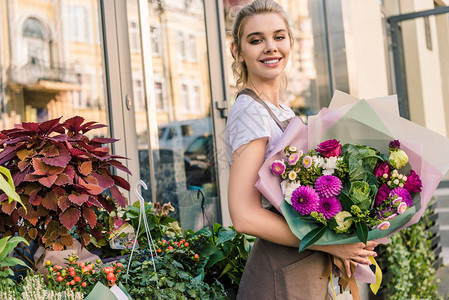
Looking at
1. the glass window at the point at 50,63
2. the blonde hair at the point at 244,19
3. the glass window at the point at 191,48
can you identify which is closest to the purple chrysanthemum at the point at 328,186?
the blonde hair at the point at 244,19

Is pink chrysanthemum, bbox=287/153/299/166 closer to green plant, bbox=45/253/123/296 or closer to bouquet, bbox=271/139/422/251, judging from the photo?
bouquet, bbox=271/139/422/251

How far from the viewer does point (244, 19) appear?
2.07m

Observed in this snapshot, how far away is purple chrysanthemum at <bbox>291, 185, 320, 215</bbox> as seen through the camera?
1.70m

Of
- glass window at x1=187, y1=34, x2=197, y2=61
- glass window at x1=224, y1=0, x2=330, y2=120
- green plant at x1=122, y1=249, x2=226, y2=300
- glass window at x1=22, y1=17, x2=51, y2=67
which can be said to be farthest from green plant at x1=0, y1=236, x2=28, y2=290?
glass window at x1=224, y1=0, x2=330, y2=120

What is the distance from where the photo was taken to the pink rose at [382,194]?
5.67 ft

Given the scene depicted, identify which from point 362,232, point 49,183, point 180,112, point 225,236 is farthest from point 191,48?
point 362,232

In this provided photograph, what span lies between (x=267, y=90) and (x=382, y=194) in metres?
0.59

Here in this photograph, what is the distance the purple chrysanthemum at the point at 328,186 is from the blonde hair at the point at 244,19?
0.60m

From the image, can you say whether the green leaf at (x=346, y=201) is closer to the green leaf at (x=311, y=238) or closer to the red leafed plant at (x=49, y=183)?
the green leaf at (x=311, y=238)

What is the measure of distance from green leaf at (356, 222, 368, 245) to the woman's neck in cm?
60

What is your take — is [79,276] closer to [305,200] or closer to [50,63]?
[305,200]

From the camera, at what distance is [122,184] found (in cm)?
231

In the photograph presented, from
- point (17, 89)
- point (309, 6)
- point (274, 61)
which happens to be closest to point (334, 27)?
point (309, 6)

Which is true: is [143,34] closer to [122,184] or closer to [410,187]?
[122,184]
